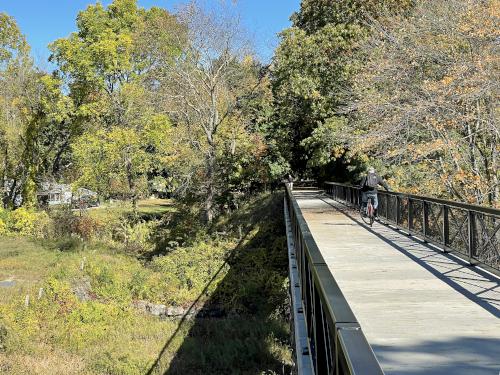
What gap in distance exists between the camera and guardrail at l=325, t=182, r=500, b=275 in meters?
8.49

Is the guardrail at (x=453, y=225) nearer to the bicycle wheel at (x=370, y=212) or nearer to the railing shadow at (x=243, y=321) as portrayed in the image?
the bicycle wheel at (x=370, y=212)

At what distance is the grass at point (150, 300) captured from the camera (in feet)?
54.3

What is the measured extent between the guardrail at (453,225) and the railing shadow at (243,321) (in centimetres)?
636

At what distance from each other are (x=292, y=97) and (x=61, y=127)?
54.8 ft

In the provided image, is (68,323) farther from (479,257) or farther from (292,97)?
(292,97)

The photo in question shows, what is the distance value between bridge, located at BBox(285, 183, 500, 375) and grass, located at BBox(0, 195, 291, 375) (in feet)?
20.7

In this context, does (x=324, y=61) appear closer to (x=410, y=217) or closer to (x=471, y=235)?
(x=410, y=217)

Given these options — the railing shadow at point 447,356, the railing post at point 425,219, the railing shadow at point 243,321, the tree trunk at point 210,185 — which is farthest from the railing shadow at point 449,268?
the tree trunk at point 210,185

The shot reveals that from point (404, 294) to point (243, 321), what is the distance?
1362 cm

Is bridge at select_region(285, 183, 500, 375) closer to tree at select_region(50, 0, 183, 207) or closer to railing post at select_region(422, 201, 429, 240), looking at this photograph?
railing post at select_region(422, 201, 429, 240)

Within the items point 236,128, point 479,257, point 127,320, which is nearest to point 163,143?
point 236,128

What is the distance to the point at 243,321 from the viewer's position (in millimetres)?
20219

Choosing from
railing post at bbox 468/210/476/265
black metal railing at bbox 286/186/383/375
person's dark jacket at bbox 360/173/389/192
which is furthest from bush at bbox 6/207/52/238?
black metal railing at bbox 286/186/383/375

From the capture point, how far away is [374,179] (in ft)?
50.2
